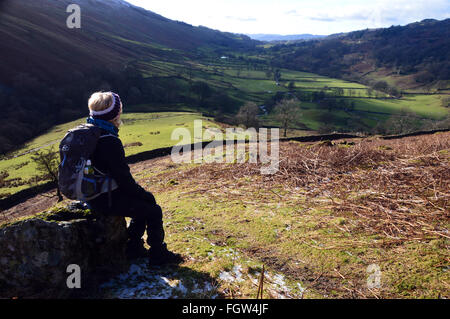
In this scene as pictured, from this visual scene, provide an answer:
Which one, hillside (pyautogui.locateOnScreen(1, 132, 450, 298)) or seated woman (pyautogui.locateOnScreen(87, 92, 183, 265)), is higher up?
seated woman (pyautogui.locateOnScreen(87, 92, 183, 265))

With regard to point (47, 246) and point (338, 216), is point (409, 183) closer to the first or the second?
point (338, 216)

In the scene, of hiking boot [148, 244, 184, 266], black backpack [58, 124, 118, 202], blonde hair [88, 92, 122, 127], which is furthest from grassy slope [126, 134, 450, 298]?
blonde hair [88, 92, 122, 127]

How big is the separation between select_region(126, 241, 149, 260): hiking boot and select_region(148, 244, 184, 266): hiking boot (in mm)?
303

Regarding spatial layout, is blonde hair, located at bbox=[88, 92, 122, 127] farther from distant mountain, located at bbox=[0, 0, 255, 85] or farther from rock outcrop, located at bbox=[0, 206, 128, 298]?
distant mountain, located at bbox=[0, 0, 255, 85]

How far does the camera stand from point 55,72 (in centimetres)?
11425

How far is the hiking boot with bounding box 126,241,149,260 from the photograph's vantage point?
556cm

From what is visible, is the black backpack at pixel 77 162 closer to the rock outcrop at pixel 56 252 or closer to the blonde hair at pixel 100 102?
the blonde hair at pixel 100 102

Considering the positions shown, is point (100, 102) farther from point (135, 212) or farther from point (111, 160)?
point (135, 212)

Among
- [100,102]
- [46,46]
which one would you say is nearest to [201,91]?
[46,46]

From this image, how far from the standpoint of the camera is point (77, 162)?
4.35 metres

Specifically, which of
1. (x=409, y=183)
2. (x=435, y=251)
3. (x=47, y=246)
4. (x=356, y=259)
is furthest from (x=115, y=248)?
(x=409, y=183)

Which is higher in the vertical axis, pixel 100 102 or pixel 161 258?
pixel 100 102

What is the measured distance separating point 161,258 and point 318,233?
4078 millimetres

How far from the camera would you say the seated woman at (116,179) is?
463 centimetres
